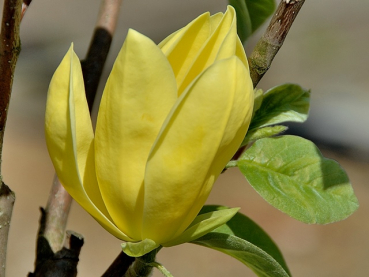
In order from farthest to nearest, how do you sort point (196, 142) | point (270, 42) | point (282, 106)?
point (282, 106) → point (270, 42) → point (196, 142)

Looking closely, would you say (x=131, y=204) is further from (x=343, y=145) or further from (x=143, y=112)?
(x=343, y=145)

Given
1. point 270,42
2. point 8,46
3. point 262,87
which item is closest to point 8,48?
point 8,46

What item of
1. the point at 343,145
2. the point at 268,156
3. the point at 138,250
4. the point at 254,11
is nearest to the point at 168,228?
the point at 138,250

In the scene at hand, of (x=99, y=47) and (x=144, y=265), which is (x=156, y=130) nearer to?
(x=144, y=265)

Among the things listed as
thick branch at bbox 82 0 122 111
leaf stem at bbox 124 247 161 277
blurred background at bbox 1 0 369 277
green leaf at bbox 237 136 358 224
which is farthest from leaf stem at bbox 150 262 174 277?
blurred background at bbox 1 0 369 277

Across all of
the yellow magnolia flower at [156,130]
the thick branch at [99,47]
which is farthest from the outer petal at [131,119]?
the thick branch at [99,47]

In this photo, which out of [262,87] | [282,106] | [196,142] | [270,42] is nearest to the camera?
[196,142]
